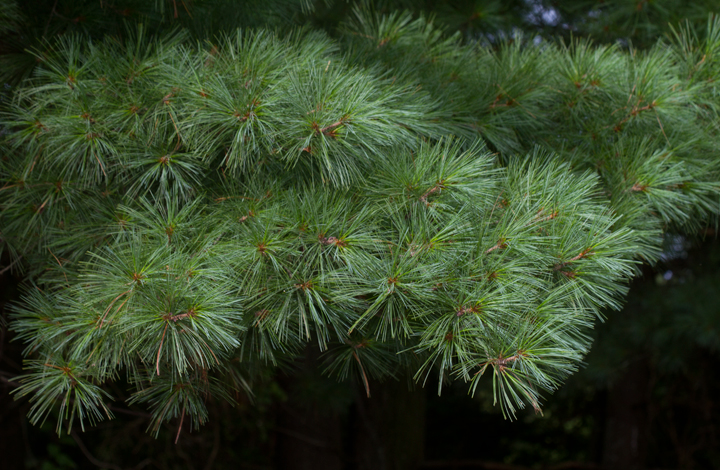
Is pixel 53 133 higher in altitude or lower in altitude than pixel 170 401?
higher

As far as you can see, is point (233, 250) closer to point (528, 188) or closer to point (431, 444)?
point (528, 188)

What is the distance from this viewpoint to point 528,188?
0.91m

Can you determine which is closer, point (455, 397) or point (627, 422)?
point (627, 422)

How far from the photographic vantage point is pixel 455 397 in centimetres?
400

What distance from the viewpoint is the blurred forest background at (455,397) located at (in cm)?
124

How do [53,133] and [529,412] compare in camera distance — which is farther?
[529,412]

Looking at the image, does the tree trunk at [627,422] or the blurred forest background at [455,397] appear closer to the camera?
the blurred forest background at [455,397]

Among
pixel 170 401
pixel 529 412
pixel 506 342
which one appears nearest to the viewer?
pixel 506 342

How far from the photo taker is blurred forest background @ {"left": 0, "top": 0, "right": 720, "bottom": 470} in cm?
124

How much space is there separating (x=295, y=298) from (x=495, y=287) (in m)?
0.28

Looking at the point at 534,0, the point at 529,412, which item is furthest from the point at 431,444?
the point at 534,0

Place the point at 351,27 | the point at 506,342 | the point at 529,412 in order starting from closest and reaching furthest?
the point at 506,342, the point at 351,27, the point at 529,412

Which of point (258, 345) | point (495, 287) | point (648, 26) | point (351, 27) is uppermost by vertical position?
point (648, 26)

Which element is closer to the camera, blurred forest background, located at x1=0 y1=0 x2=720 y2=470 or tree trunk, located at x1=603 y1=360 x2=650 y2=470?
blurred forest background, located at x1=0 y1=0 x2=720 y2=470
